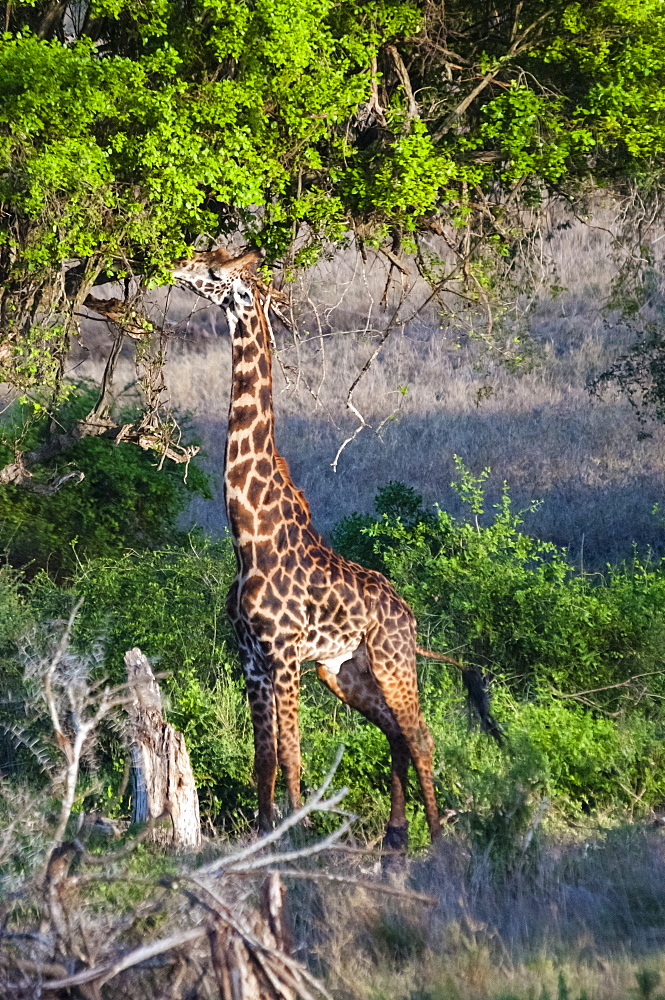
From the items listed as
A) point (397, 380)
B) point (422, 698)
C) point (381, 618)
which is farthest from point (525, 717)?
point (397, 380)

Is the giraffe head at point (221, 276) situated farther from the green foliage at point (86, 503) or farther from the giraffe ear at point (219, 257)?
the green foliage at point (86, 503)

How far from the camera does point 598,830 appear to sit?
6508mm

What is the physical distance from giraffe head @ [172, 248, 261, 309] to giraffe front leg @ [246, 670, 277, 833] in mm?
2301

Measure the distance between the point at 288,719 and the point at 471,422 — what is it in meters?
16.8

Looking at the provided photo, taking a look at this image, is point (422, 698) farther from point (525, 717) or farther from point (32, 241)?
point (32, 241)

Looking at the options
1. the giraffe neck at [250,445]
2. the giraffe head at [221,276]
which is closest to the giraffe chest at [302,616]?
the giraffe neck at [250,445]

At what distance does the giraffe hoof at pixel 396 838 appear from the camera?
262 inches

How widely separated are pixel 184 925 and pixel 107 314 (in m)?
6.60

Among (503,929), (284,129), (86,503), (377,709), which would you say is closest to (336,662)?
(377,709)

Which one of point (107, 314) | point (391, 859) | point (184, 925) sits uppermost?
point (107, 314)

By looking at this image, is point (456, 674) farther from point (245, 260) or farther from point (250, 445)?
point (245, 260)

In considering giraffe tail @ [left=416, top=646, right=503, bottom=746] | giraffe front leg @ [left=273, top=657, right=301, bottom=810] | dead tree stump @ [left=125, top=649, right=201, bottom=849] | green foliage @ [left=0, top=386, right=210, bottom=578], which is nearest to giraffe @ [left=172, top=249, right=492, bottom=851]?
giraffe front leg @ [left=273, top=657, right=301, bottom=810]

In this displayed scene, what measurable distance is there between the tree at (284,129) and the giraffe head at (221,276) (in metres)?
1.47

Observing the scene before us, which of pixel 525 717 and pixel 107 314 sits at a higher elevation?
pixel 107 314
